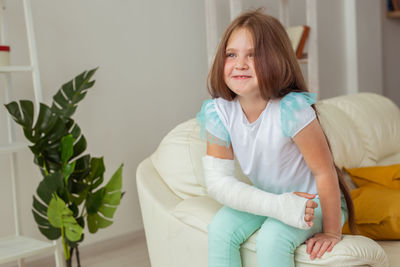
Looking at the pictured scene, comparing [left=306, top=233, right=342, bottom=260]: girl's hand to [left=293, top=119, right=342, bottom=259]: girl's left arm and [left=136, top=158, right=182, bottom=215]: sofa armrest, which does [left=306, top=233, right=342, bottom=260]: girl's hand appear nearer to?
[left=293, top=119, right=342, bottom=259]: girl's left arm

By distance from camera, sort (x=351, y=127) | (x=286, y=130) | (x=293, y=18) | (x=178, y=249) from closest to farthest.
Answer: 1. (x=286, y=130)
2. (x=178, y=249)
3. (x=351, y=127)
4. (x=293, y=18)

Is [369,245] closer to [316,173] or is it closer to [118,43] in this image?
[316,173]

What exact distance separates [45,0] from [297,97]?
1612mm

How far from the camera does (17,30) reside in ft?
7.90

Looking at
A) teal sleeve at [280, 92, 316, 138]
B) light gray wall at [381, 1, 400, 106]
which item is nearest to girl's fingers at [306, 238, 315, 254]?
teal sleeve at [280, 92, 316, 138]

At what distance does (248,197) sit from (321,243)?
21 cm

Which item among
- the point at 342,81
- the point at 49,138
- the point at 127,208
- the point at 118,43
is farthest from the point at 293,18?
the point at 49,138

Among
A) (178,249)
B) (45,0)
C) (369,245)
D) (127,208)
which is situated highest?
(45,0)

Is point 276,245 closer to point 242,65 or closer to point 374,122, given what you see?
point 242,65

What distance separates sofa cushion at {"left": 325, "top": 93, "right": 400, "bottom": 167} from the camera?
232cm

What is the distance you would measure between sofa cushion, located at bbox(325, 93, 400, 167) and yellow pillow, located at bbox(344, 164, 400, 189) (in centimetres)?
28

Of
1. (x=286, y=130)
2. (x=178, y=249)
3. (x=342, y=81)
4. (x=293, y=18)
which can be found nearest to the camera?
(x=286, y=130)

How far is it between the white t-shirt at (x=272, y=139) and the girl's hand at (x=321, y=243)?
0.18 m

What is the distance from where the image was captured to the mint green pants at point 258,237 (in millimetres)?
1227
